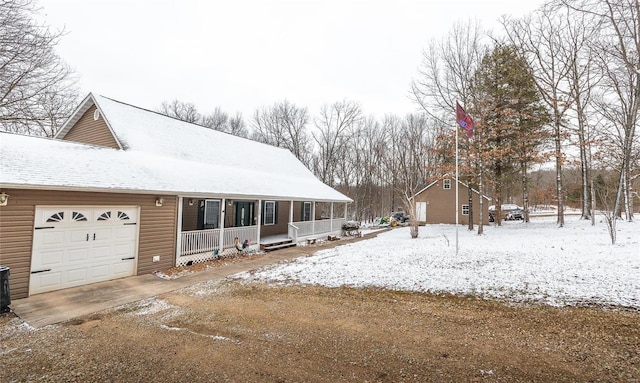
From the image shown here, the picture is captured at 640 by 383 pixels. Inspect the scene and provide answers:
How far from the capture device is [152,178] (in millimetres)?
9227

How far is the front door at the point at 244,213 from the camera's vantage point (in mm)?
14677

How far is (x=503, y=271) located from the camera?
7109 millimetres

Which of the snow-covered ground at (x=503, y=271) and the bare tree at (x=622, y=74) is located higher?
the bare tree at (x=622, y=74)

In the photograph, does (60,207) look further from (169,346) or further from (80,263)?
(169,346)

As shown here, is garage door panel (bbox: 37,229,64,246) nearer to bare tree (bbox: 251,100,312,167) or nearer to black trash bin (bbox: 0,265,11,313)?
black trash bin (bbox: 0,265,11,313)

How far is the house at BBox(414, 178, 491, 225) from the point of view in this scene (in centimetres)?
2677

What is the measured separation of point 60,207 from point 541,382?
9592 mm

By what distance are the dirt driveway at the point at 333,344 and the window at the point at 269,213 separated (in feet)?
34.2

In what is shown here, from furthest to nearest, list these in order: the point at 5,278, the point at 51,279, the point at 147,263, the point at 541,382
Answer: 1. the point at 147,263
2. the point at 51,279
3. the point at 5,278
4. the point at 541,382

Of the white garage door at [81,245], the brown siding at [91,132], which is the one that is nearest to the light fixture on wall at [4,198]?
the white garage door at [81,245]

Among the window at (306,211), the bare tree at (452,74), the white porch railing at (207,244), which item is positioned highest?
the bare tree at (452,74)

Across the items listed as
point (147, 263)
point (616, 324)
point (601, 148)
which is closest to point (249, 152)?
point (147, 263)

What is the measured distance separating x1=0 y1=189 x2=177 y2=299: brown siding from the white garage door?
0.14 m

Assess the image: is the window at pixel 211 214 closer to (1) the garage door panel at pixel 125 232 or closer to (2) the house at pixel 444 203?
(1) the garage door panel at pixel 125 232
